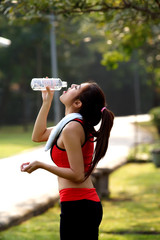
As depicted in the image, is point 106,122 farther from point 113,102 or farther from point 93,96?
point 113,102

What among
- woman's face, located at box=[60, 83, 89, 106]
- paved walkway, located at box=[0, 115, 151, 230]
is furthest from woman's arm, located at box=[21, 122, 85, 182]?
paved walkway, located at box=[0, 115, 151, 230]

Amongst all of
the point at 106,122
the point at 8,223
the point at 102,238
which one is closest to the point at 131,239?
the point at 102,238

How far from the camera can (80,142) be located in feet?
9.30

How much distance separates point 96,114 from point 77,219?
0.69 m

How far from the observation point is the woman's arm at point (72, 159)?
2779mm

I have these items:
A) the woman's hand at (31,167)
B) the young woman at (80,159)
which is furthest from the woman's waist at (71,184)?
the woman's hand at (31,167)

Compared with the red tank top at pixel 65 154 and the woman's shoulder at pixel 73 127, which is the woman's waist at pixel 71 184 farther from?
the woman's shoulder at pixel 73 127

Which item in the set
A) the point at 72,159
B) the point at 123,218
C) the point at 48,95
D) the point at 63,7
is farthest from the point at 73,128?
the point at 123,218

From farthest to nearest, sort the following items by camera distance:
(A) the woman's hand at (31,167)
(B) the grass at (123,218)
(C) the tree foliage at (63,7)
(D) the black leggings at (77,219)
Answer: (B) the grass at (123,218) → (C) the tree foliage at (63,7) → (D) the black leggings at (77,219) → (A) the woman's hand at (31,167)

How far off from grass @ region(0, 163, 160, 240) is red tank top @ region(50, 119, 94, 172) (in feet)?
9.49

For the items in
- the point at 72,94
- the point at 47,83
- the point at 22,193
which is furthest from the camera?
the point at 22,193

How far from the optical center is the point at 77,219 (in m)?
2.90

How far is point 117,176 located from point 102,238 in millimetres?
7659

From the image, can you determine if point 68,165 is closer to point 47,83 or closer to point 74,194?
point 74,194
